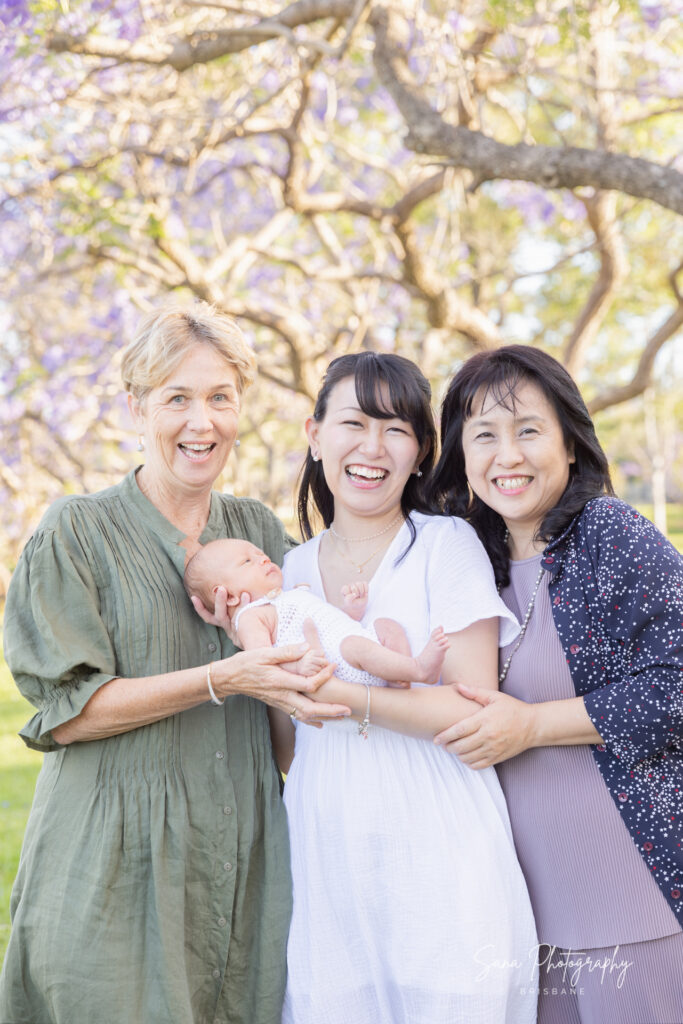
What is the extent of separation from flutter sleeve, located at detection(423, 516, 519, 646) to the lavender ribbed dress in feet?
0.38

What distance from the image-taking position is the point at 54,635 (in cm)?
222

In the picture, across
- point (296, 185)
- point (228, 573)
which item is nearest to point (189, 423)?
point (228, 573)

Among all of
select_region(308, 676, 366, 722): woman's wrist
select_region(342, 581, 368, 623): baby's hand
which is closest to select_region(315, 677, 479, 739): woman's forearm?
select_region(308, 676, 366, 722): woman's wrist

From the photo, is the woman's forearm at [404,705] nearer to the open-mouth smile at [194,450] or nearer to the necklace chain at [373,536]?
the necklace chain at [373,536]

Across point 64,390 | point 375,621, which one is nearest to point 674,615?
point 375,621

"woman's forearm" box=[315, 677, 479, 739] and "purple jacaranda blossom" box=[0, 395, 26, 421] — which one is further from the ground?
"purple jacaranda blossom" box=[0, 395, 26, 421]

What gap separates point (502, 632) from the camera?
2.42 m

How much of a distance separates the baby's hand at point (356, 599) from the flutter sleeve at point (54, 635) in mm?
620

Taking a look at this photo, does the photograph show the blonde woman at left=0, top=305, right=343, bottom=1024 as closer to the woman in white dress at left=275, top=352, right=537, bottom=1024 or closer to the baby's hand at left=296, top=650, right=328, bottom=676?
the baby's hand at left=296, top=650, right=328, bottom=676

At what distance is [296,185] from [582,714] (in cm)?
461

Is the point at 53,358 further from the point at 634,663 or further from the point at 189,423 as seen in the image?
the point at 634,663

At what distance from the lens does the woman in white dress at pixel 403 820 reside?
218cm

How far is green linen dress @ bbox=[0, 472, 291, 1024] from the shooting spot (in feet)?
7.26

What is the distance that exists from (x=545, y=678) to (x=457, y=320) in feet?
13.4
